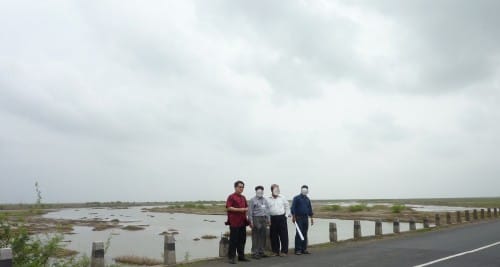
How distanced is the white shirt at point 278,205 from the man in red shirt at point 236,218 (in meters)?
1.22

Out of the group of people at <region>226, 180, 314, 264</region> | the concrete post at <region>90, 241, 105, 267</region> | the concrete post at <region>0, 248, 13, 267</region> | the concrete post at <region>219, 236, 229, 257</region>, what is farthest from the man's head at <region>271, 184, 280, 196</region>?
the concrete post at <region>0, 248, 13, 267</region>

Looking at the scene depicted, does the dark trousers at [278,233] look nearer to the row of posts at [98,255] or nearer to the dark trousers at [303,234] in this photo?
the dark trousers at [303,234]

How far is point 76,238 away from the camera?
1272 inches

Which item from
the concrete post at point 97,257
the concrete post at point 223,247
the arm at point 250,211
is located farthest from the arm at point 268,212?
the concrete post at point 97,257

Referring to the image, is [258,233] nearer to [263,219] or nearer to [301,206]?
[263,219]

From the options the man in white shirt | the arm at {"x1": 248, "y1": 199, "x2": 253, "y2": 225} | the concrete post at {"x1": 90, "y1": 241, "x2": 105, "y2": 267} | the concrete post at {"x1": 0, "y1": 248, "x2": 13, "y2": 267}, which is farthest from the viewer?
the man in white shirt

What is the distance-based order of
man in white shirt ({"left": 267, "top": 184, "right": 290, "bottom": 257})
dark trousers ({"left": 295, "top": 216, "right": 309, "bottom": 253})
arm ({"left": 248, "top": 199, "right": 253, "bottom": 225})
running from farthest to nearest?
dark trousers ({"left": 295, "top": 216, "right": 309, "bottom": 253}), man in white shirt ({"left": 267, "top": 184, "right": 290, "bottom": 257}), arm ({"left": 248, "top": 199, "right": 253, "bottom": 225})

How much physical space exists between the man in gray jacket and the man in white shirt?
0.35 metres

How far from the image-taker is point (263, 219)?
11.7 meters

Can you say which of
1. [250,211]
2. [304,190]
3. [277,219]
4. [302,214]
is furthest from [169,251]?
[304,190]

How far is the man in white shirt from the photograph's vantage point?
12031 mm

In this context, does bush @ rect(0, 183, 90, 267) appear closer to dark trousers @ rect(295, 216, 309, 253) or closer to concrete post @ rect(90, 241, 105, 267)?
concrete post @ rect(90, 241, 105, 267)

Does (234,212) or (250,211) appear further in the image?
(250,211)

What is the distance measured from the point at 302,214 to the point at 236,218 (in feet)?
8.56
